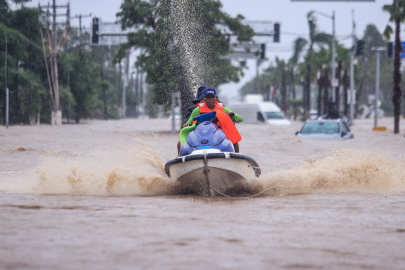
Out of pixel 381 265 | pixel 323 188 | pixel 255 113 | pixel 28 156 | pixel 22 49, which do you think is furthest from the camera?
pixel 255 113

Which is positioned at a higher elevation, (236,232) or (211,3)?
(211,3)

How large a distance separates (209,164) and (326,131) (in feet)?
43.3

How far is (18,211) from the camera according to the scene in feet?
20.8

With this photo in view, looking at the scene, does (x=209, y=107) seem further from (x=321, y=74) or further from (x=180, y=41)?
(x=321, y=74)

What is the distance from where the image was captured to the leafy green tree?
2531 centimetres

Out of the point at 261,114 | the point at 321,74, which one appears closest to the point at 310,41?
the point at 321,74

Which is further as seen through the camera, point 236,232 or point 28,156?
point 28,156

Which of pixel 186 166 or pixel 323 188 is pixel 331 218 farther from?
pixel 323 188

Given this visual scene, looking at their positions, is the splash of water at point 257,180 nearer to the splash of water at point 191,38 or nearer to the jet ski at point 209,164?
the jet ski at point 209,164

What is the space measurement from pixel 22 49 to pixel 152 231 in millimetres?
36403

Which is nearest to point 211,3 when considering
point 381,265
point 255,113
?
point 255,113

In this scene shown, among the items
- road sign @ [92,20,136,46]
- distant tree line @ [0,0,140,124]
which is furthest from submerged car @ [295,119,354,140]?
road sign @ [92,20,136,46]

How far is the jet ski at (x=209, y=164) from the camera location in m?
7.55

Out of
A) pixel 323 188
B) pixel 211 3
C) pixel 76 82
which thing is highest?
pixel 211 3
